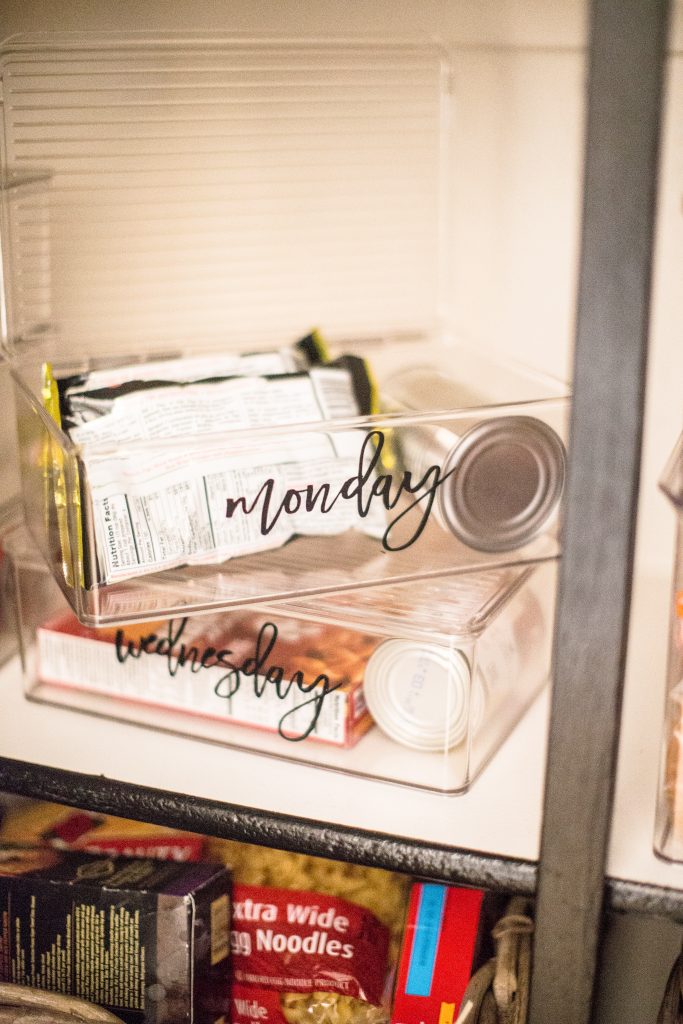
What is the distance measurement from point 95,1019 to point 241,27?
99cm

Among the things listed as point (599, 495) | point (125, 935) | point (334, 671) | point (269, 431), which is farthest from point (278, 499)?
point (125, 935)

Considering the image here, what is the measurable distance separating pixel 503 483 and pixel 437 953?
1.38 ft

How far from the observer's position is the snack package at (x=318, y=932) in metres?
0.91

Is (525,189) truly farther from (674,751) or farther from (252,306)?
(674,751)

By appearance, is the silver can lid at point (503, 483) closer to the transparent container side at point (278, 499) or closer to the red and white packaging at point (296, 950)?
the transparent container side at point (278, 499)

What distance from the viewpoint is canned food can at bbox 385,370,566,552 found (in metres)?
0.81

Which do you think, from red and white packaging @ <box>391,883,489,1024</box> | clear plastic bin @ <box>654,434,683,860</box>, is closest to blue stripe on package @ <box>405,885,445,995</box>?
red and white packaging @ <box>391,883,489,1024</box>

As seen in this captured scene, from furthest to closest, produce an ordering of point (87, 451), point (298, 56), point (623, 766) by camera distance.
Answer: point (298, 56) → point (623, 766) → point (87, 451)

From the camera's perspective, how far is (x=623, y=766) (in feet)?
→ 2.83

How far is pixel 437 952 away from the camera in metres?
0.89

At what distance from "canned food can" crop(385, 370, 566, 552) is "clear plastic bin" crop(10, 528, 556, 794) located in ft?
0.20

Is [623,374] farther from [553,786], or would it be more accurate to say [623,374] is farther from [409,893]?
[409,893]

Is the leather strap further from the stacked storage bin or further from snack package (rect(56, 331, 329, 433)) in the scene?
snack package (rect(56, 331, 329, 433))

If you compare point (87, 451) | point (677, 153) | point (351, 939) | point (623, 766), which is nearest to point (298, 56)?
point (677, 153)
